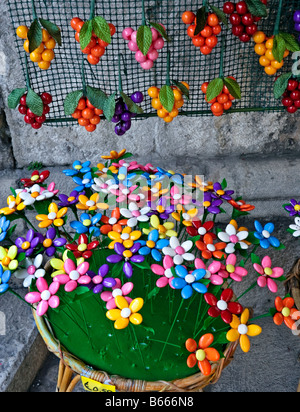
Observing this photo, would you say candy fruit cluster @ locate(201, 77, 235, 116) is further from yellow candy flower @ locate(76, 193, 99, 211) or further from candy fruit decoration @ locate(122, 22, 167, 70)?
yellow candy flower @ locate(76, 193, 99, 211)

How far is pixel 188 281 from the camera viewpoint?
0.70 metres

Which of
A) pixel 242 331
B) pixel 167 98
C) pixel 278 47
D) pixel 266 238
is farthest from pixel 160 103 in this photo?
pixel 242 331

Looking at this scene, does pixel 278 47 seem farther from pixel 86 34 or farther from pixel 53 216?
pixel 53 216

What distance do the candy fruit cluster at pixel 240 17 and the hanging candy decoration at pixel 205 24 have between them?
0.14 feet

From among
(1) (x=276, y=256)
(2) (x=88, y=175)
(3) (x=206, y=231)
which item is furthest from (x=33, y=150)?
(1) (x=276, y=256)

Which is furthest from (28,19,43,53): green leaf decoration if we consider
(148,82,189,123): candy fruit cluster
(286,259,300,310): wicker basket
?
(286,259,300,310): wicker basket

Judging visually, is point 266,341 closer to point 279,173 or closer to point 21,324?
point 279,173

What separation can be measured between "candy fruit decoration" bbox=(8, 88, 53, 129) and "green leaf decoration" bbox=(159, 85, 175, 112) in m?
0.24

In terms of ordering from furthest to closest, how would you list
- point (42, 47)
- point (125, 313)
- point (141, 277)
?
point (141, 277) < point (42, 47) < point (125, 313)

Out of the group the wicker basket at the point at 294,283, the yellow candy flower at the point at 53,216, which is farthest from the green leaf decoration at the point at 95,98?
the wicker basket at the point at 294,283

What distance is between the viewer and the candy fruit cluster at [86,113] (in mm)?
841

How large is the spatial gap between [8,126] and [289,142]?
83 cm

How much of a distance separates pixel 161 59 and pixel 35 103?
34 cm

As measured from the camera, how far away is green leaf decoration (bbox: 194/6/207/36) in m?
0.72
